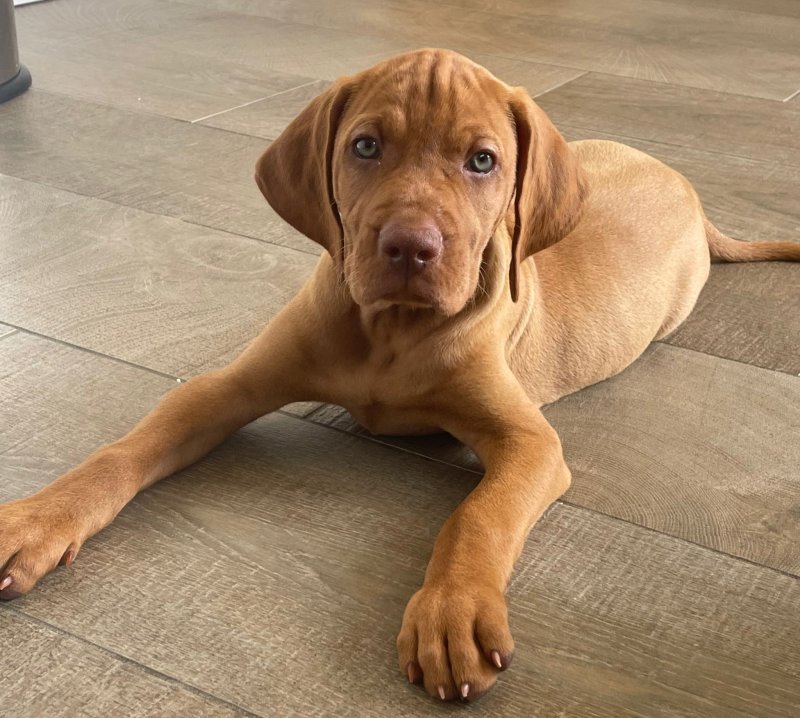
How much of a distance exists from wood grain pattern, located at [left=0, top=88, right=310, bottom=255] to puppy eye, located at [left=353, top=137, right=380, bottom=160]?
5.17 feet

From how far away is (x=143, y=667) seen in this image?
212 cm

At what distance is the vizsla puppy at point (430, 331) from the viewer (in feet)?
7.48

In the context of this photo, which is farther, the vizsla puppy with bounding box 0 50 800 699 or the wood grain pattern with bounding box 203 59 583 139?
the wood grain pattern with bounding box 203 59 583 139

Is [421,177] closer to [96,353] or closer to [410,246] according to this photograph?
[410,246]

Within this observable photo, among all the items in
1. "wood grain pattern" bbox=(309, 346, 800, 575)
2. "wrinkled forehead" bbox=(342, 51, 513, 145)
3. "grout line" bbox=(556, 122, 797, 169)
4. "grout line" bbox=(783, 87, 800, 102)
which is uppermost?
"wrinkled forehead" bbox=(342, 51, 513, 145)

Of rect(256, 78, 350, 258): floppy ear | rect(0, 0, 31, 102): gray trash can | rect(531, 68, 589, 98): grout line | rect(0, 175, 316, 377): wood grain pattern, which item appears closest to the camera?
rect(256, 78, 350, 258): floppy ear

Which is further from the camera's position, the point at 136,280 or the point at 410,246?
the point at 136,280

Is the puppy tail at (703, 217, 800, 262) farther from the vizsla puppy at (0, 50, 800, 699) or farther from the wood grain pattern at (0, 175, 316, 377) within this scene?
the wood grain pattern at (0, 175, 316, 377)

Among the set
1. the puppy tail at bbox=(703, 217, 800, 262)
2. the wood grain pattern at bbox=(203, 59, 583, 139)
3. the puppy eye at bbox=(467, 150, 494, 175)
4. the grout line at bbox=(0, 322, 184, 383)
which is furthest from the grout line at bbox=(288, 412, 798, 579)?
the wood grain pattern at bbox=(203, 59, 583, 139)

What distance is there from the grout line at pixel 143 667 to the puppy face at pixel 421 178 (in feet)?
2.79

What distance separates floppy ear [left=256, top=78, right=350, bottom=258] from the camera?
2639mm

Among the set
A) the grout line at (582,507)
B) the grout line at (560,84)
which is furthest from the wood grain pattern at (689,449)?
the grout line at (560,84)

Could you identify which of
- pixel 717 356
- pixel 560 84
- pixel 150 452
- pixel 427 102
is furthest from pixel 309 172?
pixel 560 84

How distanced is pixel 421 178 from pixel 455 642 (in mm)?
939
